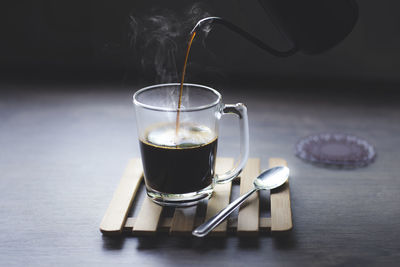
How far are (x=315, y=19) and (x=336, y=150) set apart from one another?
1.53 feet

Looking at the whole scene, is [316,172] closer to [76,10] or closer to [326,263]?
[326,263]

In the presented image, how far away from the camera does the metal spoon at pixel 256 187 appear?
73 cm

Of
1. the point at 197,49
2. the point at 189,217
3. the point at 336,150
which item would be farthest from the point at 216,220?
the point at 197,49

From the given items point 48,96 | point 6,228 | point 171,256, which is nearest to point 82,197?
point 6,228

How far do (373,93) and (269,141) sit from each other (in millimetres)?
574

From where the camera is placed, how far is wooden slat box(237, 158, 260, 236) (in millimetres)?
751

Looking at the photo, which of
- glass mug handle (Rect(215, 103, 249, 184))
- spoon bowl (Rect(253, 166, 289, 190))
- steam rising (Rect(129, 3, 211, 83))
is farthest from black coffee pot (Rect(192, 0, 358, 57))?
steam rising (Rect(129, 3, 211, 83))

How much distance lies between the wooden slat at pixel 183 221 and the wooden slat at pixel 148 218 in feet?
0.10

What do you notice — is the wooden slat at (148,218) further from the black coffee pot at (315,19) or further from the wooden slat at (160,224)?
the black coffee pot at (315,19)

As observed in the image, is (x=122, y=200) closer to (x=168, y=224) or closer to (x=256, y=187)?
(x=168, y=224)

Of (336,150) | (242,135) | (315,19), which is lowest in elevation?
(336,150)

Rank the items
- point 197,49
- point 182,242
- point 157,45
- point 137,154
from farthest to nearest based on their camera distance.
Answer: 1. point 197,49
2. point 157,45
3. point 137,154
4. point 182,242

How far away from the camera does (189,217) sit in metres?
0.79

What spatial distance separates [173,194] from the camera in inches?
32.5
